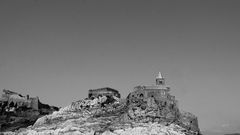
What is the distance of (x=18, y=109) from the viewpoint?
126 metres

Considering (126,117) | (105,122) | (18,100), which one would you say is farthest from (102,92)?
(105,122)

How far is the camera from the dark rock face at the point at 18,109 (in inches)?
4626

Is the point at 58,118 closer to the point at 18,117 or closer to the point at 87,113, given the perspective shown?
the point at 87,113

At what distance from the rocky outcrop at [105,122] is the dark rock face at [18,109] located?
60.9 ft

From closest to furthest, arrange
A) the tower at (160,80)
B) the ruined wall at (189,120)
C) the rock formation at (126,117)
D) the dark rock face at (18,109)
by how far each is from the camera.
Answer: the rock formation at (126,117), the ruined wall at (189,120), the tower at (160,80), the dark rock face at (18,109)

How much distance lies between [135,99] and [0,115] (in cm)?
5171

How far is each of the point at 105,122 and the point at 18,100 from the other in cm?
5263

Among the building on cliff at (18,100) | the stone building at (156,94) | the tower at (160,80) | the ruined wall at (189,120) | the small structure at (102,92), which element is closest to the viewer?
the ruined wall at (189,120)

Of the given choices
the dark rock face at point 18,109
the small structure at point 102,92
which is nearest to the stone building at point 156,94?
the small structure at point 102,92

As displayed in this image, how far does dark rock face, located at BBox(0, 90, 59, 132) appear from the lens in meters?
118

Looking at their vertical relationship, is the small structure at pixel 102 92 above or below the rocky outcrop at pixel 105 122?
above

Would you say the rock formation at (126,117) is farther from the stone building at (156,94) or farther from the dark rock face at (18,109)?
the dark rock face at (18,109)

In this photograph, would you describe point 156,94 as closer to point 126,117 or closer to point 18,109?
point 126,117

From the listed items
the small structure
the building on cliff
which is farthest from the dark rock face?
the small structure
